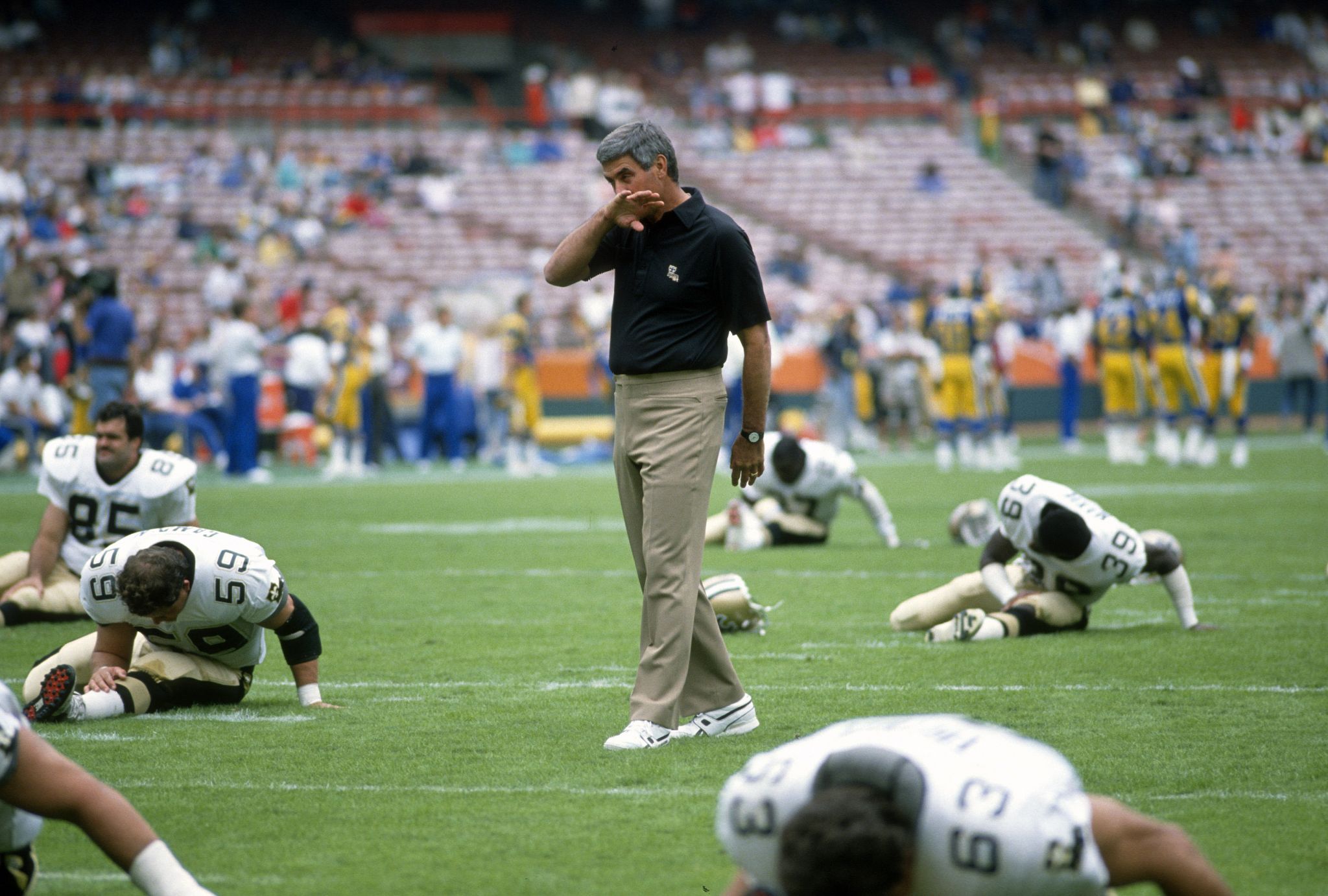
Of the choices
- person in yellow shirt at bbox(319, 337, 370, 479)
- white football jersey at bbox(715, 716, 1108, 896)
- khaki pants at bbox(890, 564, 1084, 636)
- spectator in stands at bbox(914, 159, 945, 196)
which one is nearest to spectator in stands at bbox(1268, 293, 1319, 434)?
spectator in stands at bbox(914, 159, 945, 196)

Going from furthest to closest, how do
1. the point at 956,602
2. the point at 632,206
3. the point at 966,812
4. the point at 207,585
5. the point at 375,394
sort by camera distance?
the point at 375,394 < the point at 956,602 < the point at 207,585 < the point at 632,206 < the point at 966,812

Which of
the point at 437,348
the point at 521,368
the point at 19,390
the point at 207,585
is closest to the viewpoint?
the point at 207,585

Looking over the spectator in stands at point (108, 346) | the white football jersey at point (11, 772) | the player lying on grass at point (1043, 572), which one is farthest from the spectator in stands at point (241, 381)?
the white football jersey at point (11, 772)

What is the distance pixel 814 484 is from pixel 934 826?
923 centimetres

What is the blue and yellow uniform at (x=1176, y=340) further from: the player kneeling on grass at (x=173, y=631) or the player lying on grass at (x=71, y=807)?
the player lying on grass at (x=71, y=807)

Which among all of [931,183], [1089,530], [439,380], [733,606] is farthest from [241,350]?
[931,183]

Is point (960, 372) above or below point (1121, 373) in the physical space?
above

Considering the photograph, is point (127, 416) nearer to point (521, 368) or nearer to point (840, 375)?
point (521, 368)

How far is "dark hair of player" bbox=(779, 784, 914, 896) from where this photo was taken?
8.56 feet

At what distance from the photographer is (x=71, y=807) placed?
Result: 3.21 metres

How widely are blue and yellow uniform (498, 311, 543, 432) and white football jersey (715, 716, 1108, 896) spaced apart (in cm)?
1870

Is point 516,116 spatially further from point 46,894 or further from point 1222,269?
point 46,894

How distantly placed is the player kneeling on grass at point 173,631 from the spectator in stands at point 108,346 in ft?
32.9

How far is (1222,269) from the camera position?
2128cm
